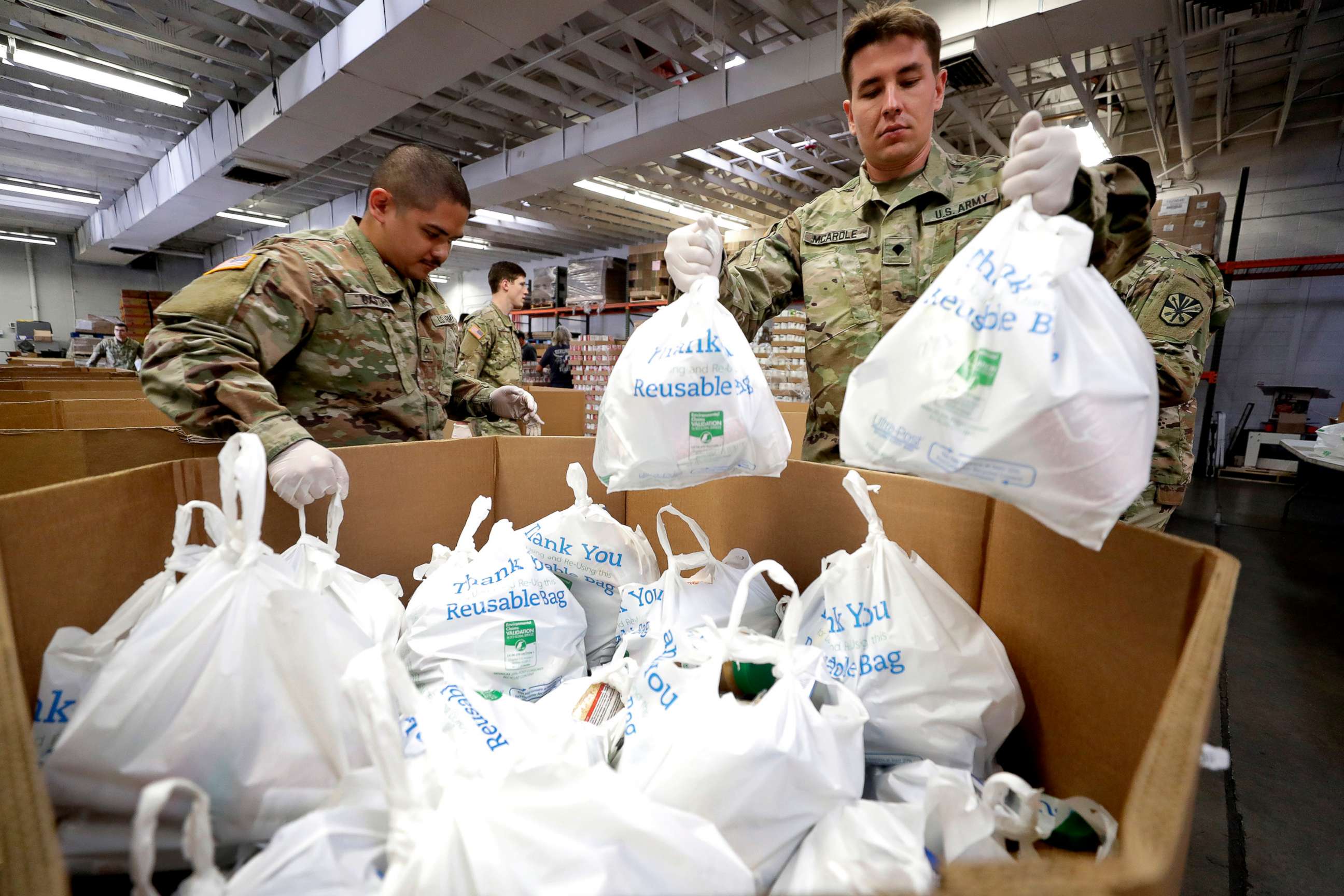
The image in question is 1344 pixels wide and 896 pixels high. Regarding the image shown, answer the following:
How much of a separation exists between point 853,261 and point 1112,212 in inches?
27.7

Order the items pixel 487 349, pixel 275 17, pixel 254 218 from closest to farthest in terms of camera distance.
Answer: pixel 275 17 < pixel 487 349 < pixel 254 218

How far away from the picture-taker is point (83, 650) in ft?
1.99

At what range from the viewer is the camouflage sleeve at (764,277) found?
1229 millimetres

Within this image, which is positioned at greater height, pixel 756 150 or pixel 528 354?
pixel 756 150

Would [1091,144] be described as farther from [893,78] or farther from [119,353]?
[119,353]

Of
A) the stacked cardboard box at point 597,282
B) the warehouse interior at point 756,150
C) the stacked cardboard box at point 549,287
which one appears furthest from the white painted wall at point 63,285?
the stacked cardboard box at point 597,282

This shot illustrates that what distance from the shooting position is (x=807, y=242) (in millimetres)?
1458

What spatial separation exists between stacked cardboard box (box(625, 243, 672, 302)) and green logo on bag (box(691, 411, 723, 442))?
21.0ft

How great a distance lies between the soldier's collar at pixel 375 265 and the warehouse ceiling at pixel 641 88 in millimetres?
2259

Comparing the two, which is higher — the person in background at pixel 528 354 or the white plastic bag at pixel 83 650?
the person in background at pixel 528 354

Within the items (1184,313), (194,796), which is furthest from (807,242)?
(194,796)

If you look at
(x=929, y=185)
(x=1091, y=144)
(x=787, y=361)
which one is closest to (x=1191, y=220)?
(x=1091, y=144)

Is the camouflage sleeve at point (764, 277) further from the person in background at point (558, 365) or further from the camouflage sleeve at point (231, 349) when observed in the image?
the person in background at point (558, 365)

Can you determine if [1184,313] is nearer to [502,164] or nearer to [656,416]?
[656,416]
